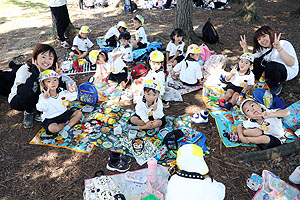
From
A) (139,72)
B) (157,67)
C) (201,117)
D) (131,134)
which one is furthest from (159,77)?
(131,134)

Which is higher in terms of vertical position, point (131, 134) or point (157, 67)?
point (157, 67)

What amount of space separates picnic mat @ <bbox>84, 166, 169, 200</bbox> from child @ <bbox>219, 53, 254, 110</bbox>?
2.41 metres

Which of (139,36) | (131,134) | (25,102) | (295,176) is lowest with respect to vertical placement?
(131,134)

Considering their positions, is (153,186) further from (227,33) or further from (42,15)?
(42,15)

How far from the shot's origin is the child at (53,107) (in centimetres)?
407

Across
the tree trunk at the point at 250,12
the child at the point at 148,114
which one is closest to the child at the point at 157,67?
the child at the point at 148,114

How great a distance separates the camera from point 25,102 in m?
4.43

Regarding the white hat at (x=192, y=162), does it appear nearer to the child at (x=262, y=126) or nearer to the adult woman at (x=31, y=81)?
the child at (x=262, y=126)

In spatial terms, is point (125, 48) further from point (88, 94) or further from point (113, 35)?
point (88, 94)

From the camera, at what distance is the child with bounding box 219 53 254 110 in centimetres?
497

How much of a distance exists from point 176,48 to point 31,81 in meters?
4.08

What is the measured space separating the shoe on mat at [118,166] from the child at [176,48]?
3868 millimetres

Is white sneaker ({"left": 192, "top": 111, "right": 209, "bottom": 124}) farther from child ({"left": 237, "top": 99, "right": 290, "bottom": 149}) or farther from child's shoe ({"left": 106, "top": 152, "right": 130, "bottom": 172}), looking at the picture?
child's shoe ({"left": 106, "top": 152, "right": 130, "bottom": 172})

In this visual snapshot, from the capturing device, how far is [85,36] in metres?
7.14
